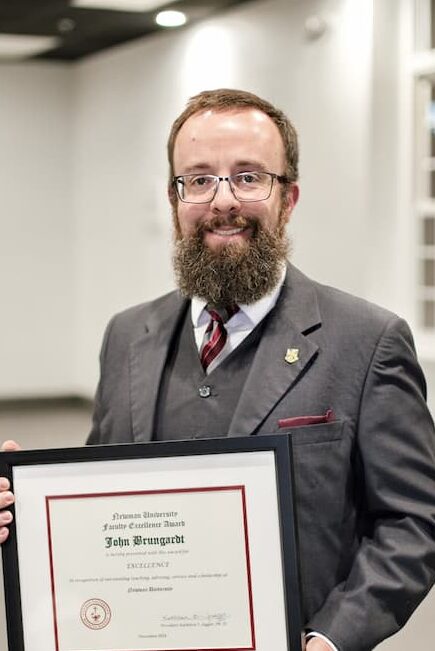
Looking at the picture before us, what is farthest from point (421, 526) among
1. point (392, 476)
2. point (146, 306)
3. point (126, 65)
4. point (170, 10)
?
point (126, 65)

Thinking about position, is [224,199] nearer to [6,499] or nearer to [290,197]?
[290,197]

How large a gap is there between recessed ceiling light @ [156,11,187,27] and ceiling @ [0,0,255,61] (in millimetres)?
53

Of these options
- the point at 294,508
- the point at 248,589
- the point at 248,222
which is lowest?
the point at 248,589

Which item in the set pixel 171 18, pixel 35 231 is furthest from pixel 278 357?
pixel 35 231

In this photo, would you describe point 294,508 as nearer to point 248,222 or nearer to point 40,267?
point 248,222

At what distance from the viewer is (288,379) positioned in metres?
1.62

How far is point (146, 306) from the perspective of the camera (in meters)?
1.95

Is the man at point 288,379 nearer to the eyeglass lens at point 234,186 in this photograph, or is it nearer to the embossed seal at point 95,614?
the eyeglass lens at point 234,186

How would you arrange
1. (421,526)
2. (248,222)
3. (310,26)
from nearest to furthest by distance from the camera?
(421,526)
(248,222)
(310,26)

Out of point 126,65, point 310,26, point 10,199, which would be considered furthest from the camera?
point 10,199

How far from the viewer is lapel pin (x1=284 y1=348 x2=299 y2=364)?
5.36ft

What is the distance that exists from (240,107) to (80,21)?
7.33 meters

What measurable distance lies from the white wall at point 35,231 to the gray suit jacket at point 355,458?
28.2ft

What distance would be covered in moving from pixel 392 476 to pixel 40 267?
893 centimetres
